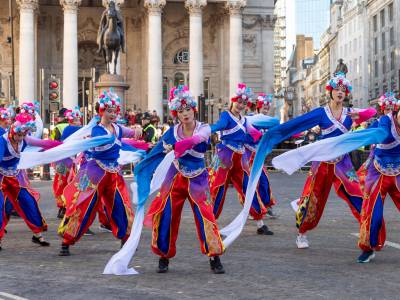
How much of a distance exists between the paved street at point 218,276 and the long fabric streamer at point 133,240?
A: 0.13m

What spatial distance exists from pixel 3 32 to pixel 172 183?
47.0 m

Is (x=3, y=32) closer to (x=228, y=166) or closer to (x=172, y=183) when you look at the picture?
(x=228, y=166)

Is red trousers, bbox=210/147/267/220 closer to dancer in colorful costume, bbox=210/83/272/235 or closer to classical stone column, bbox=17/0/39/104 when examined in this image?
dancer in colorful costume, bbox=210/83/272/235

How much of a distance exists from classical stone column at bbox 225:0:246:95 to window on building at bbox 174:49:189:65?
450cm

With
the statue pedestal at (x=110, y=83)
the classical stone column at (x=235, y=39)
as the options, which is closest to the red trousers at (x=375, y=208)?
the statue pedestal at (x=110, y=83)

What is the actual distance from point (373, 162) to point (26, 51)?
41.5m

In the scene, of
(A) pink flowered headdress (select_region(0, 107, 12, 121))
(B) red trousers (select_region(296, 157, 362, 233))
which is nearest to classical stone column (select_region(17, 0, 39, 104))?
(A) pink flowered headdress (select_region(0, 107, 12, 121))

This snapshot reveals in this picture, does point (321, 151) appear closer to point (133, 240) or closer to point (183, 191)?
point (183, 191)

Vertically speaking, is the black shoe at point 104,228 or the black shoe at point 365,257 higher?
the black shoe at point 365,257

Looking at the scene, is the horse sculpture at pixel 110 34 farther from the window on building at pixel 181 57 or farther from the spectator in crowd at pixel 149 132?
the window on building at pixel 181 57

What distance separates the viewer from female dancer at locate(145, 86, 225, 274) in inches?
346

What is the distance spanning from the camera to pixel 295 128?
996 centimetres

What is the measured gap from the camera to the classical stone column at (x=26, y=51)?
48844 millimetres

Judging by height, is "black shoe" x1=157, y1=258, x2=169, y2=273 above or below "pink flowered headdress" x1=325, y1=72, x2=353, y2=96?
below
